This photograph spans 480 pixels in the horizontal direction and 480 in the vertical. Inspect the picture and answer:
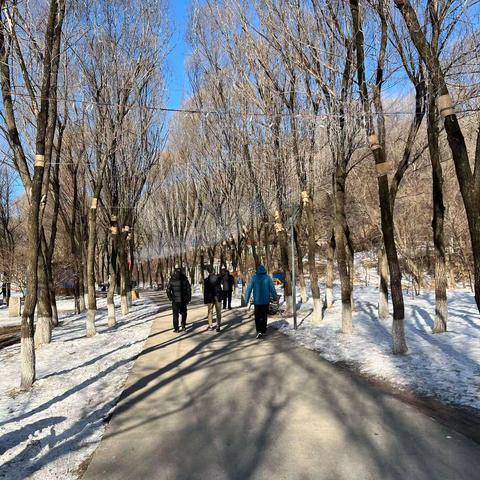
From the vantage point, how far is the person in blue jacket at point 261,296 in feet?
34.0

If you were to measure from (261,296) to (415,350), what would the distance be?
374 centimetres

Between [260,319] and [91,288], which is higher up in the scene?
[91,288]

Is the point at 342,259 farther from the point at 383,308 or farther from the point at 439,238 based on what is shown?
the point at 383,308

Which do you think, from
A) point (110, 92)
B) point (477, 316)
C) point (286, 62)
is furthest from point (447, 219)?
point (110, 92)

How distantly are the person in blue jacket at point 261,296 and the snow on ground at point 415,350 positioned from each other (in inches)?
32.5

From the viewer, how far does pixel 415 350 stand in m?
7.89

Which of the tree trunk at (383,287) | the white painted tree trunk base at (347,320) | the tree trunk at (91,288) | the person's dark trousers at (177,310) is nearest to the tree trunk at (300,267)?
the tree trunk at (383,287)

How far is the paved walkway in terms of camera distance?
351cm

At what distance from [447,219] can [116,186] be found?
1673 cm

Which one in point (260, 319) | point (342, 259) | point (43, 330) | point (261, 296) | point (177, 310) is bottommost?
point (260, 319)

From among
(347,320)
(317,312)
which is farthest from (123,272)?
(347,320)

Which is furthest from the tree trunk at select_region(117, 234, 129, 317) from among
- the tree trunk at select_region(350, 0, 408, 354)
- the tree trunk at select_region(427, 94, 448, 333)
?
the tree trunk at select_region(350, 0, 408, 354)

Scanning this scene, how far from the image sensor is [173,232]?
35750mm

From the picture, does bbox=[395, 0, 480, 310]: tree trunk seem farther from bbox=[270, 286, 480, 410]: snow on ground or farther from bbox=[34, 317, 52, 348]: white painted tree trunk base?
bbox=[34, 317, 52, 348]: white painted tree trunk base
